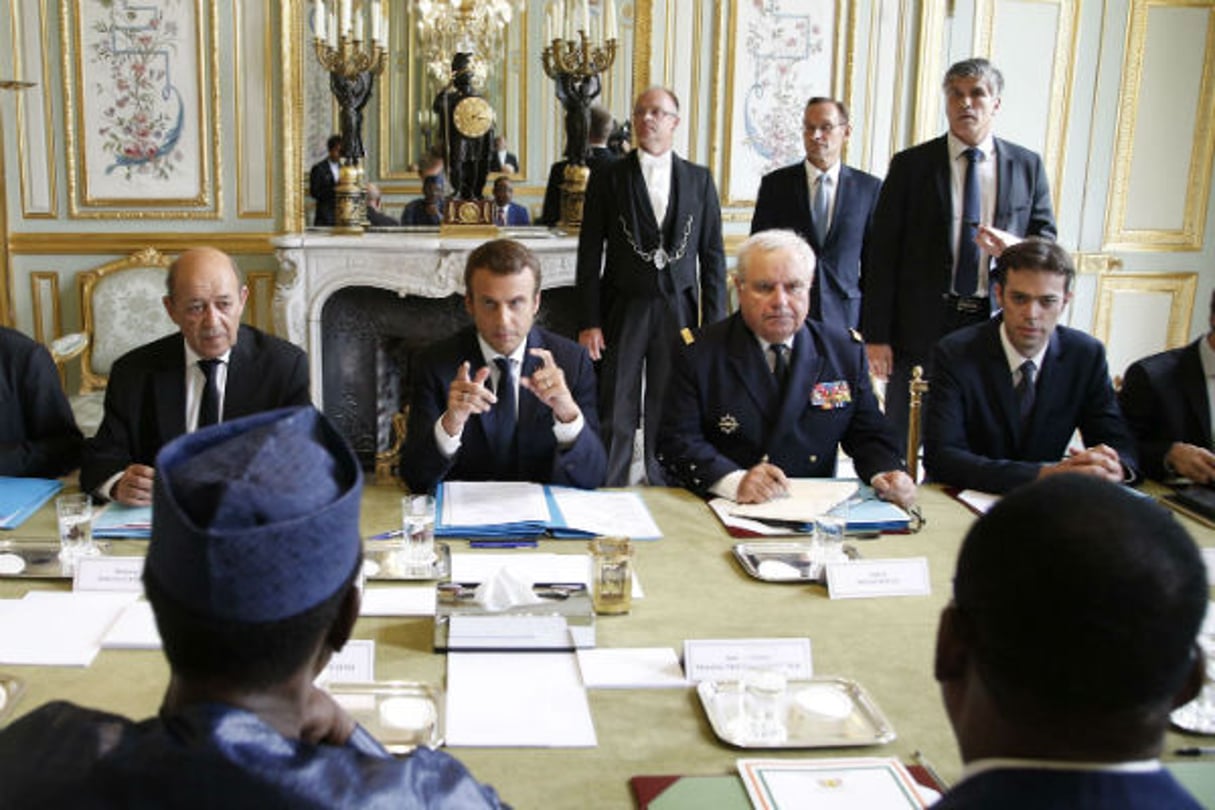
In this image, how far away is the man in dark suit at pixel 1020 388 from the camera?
2.65 metres

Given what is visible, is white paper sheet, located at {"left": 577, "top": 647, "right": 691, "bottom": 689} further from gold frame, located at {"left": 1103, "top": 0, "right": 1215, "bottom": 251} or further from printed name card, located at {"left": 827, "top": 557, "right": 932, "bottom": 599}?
gold frame, located at {"left": 1103, "top": 0, "right": 1215, "bottom": 251}

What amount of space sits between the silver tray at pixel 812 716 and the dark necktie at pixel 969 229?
7.91ft

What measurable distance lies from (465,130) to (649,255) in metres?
1.04

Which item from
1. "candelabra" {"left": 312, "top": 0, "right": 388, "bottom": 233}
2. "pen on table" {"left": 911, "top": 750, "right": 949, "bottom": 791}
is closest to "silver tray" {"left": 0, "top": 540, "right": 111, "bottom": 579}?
"pen on table" {"left": 911, "top": 750, "right": 949, "bottom": 791}

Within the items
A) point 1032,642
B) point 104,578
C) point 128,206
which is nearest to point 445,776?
point 1032,642

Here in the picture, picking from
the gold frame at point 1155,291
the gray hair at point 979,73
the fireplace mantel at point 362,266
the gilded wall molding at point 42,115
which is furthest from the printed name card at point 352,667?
the gold frame at point 1155,291

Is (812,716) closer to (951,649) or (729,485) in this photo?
(951,649)

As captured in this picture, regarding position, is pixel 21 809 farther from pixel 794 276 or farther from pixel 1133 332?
pixel 1133 332

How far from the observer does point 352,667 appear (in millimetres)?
1529

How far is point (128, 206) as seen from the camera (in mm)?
4848

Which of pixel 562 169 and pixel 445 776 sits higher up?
pixel 562 169

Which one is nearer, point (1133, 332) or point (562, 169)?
point (562, 169)

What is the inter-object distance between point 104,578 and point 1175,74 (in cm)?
569

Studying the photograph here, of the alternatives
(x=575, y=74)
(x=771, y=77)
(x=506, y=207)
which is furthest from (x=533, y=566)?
(x=771, y=77)
